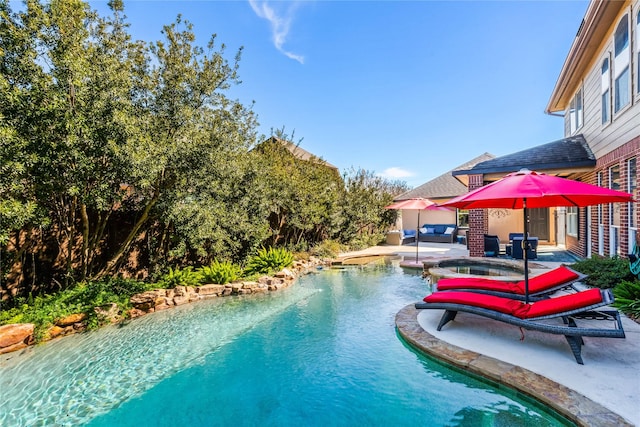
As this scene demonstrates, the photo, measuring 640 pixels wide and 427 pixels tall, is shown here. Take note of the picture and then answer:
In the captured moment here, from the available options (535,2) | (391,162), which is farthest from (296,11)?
(391,162)

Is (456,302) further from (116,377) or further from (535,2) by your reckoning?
(535,2)

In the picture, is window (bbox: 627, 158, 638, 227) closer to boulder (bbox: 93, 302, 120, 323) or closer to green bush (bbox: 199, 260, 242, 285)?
green bush (bbox: 199, 260, 242, 285)

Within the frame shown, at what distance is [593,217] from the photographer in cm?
1038

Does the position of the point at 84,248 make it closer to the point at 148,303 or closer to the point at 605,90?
the point at 148,303

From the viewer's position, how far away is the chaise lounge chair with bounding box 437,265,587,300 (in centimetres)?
571

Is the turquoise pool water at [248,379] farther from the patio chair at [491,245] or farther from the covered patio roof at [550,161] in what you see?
the covered patio roof at [550,161]

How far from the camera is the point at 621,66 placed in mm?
7785

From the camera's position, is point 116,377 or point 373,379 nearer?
point 373,379

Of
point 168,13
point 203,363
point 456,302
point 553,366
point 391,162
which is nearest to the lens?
point 553,366

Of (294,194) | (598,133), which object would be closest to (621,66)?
(598,133)

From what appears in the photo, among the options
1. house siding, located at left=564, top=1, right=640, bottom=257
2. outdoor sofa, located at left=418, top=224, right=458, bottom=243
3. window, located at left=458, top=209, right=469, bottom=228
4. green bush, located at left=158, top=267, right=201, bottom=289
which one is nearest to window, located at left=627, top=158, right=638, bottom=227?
house siding, located at left=564, top=1, right=640, bottom=257

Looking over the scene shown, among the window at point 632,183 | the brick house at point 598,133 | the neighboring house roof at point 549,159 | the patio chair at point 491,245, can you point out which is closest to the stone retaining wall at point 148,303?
the patio chair at point 491,245

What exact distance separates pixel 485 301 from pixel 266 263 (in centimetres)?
768

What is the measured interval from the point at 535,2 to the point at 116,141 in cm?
1249
